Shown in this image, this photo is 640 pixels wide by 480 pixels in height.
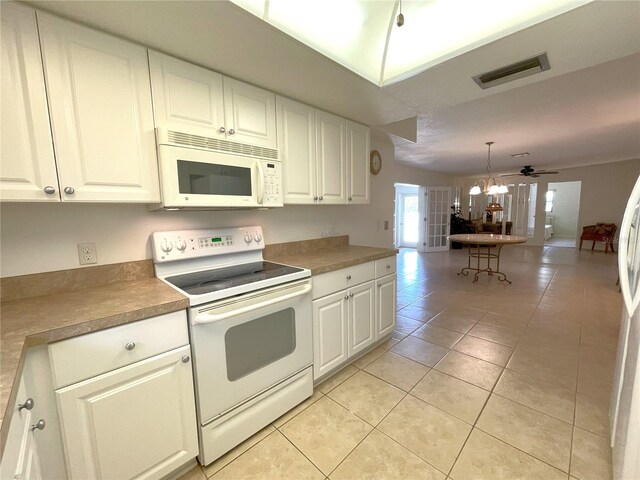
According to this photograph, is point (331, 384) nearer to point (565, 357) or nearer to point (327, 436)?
point (327, 436)

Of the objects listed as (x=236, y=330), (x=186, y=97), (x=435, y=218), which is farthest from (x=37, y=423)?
(x=435, y=218)

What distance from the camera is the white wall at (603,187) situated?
7109mm

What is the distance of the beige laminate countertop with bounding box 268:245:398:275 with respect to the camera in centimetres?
190

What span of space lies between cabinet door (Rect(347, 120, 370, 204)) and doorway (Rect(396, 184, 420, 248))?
673 centimetres

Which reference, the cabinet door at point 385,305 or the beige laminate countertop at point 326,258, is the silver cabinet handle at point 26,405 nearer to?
the beige laminate countertop at point 326,258

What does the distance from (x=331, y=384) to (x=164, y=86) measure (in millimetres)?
2222

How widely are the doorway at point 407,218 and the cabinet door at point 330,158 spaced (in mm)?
7054

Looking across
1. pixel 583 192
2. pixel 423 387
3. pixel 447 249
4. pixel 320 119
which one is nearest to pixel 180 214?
pixel 320 119

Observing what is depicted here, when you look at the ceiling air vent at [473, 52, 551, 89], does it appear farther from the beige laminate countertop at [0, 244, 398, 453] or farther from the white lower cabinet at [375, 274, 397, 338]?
the beige laminate countertop at [0, 244, 398, 453]

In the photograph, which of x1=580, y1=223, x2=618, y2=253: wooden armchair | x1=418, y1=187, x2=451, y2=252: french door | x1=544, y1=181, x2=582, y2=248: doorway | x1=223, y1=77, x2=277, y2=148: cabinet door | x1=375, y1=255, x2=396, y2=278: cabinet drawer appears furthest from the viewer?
x1=544, y1=181, x2=582, y2=248: doorway

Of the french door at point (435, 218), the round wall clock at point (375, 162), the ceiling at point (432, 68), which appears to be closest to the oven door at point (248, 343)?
the ceiling at point (432, 68)

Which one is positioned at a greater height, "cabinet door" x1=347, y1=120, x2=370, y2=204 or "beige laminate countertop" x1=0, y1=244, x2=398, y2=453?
"cabinet door" x1=347, y1=120, x2=370, y2=204

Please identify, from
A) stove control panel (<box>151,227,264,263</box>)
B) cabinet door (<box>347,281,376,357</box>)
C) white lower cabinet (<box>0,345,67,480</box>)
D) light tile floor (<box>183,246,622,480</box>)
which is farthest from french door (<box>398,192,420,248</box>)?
white lower cabinet (<box>0,345,67,480</box>)

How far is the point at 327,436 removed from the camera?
157 centimetres
